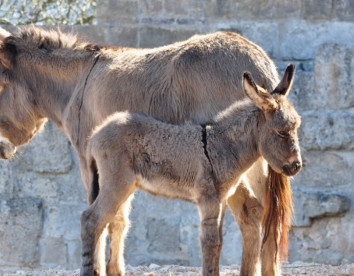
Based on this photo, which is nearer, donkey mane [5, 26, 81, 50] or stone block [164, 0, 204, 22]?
donkey mane [5, 26, 81, 50]

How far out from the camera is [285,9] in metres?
9.57

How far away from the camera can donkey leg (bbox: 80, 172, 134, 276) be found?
23.1 ft

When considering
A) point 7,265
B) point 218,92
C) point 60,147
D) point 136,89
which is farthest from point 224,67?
point 7,265

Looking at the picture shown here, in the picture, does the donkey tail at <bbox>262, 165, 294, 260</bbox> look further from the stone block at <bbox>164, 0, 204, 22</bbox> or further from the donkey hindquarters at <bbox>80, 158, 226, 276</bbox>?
the stone block at <bbox>164, 0, 204, 22</bbox>

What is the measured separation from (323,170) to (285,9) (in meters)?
1.60

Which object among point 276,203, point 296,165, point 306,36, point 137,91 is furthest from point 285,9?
point 296,165

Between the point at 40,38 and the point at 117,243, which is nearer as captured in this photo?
the point at 117,243

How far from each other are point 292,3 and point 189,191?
10.5 feet

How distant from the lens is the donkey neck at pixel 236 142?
7016 mm

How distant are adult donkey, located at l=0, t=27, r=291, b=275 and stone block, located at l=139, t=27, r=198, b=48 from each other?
Answer: 38.1 inches

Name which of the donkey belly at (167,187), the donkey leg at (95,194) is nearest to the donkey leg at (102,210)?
the donkey belly at (167,187)

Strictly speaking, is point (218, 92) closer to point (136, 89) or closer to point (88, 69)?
point (136, 89)

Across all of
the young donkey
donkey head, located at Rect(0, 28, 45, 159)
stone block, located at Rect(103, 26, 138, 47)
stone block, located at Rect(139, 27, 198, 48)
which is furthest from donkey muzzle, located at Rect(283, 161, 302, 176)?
stone block, located at Rect(103, 26, 138, 47)

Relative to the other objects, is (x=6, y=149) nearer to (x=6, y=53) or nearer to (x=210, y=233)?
(x=6, y=53)
